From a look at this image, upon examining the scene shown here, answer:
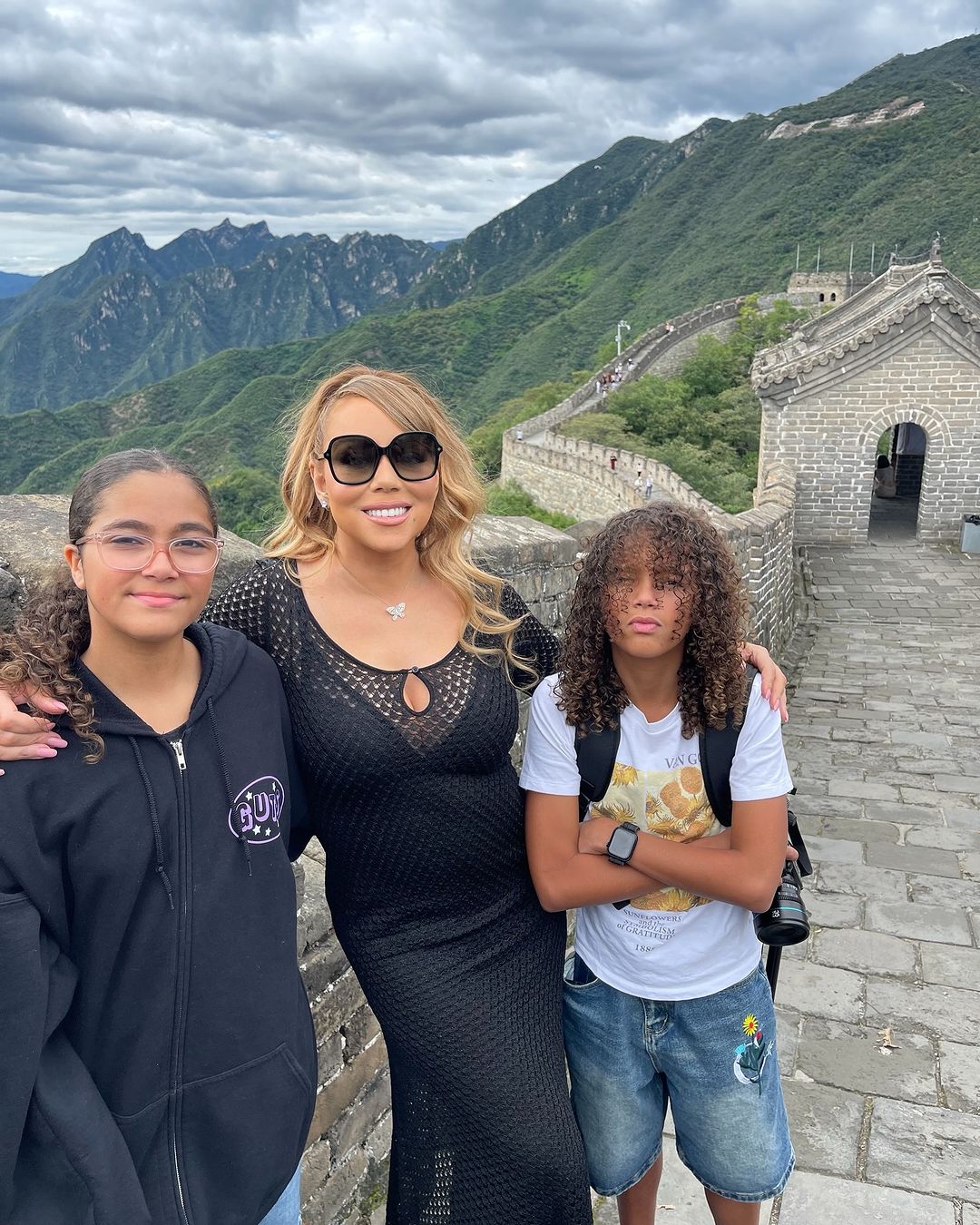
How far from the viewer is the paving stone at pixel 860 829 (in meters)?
5.21

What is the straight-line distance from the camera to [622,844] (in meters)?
1.89

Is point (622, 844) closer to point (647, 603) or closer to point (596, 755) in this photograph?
point (596, 755)

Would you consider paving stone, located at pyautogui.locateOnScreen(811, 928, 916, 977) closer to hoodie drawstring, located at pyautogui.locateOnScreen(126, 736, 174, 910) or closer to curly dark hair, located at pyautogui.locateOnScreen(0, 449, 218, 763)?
hoodie drawstring, located at pyautogui.locateOnScreen(126, 736, 174, 910)

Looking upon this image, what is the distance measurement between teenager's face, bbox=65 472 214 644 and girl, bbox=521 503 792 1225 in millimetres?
835

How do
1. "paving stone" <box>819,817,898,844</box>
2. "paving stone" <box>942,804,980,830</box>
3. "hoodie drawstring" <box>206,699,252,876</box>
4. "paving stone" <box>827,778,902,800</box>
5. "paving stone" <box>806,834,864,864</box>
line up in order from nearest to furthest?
"hoodie drawstring" <box>206,699,252,876</box> < "paving stone" <box>806,834,864,864</box> < "paving stone" <box>819,817,898,844</box> < "paving stone" <box>942,804,980,830</box> < "paving stone" <box>827,778,902,800</box>

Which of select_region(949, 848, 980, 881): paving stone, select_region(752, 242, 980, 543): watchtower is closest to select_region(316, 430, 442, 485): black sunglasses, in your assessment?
select_region(949, 848, 980, 881): paving stone

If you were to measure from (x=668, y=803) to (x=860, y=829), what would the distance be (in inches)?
151

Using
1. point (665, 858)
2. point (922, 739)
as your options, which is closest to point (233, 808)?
point (665, 858)

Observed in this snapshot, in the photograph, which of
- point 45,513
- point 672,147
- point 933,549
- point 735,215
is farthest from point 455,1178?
point 672,147

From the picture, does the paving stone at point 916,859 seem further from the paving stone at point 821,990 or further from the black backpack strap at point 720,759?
the black backpack strap at point 720,759

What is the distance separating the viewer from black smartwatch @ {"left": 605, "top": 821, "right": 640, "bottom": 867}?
1.89 metres

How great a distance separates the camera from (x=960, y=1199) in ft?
8.91

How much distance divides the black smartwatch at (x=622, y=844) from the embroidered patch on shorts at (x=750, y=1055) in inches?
17.8

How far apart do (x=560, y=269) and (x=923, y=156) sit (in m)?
44.5
